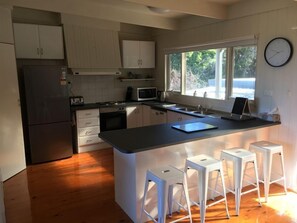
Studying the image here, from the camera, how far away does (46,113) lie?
398cm

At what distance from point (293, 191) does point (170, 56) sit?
3.30m

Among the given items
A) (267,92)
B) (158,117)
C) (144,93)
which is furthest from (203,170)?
(144,93)

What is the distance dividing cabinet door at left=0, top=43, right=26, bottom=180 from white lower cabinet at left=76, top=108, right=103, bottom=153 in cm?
102

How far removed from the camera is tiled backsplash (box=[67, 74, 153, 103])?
190 inches

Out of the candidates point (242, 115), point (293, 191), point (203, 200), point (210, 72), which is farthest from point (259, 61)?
point (203, 200)

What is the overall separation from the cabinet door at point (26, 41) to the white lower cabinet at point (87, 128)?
49.3 inches

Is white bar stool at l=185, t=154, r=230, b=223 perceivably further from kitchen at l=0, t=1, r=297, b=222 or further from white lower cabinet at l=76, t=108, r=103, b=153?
white lower cabinet at l=76, t=108, r=103, b=153

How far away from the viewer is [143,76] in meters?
5.61

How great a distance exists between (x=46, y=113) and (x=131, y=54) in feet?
7.01

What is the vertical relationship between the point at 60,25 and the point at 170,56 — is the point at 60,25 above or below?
above

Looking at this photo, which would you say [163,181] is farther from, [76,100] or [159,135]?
[76,100]

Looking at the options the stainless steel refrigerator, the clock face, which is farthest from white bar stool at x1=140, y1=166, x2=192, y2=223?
the stainless steel refrigerator

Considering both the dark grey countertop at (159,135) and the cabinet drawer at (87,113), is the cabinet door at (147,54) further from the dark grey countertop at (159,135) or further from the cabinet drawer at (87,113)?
the dark grey countertop at (159,135)

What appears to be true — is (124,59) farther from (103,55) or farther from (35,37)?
(35,37)
